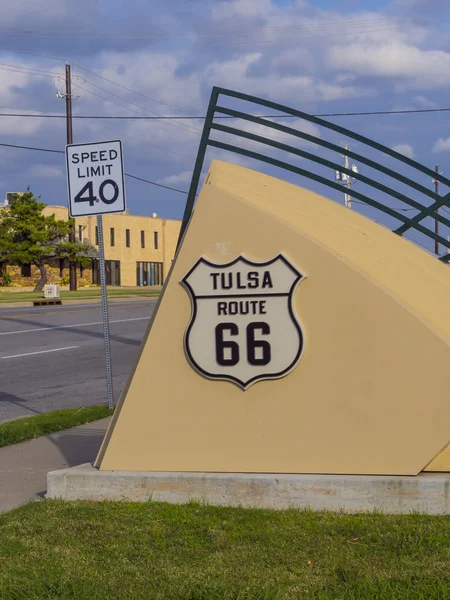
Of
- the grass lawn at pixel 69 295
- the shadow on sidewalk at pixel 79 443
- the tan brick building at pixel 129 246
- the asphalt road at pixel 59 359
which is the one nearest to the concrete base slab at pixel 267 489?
the shadow on sidewalk at pixel 79 443

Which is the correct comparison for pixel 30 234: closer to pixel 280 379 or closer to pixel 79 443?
pixel 79 443

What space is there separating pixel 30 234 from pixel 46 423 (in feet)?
159

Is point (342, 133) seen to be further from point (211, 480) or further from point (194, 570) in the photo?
point (194, 570)

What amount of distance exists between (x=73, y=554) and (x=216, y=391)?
5.03ft

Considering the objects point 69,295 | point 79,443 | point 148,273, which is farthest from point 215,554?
point 148,273

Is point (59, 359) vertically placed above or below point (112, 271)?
below

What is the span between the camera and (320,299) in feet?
18.8

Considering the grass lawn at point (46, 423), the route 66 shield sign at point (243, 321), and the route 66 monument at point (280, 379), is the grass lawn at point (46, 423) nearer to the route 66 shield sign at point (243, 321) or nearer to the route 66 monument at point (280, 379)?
the route 66 monument at point (280, 379)

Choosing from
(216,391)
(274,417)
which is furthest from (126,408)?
(274,417)

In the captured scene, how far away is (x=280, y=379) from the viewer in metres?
5.75

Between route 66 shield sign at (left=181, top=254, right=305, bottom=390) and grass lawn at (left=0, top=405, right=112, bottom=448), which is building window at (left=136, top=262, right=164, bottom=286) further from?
route 66 shield sign at (left=181, top=254, right=305, bottom=390)

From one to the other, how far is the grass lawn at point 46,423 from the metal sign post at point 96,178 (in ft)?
3.43

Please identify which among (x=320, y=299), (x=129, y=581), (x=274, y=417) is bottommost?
(x=129, y=581)

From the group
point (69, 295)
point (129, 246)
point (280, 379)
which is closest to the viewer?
point (280, 379)
